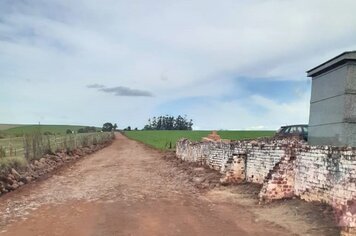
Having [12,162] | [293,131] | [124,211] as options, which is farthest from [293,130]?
[124,211]

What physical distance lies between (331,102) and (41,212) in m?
7.74

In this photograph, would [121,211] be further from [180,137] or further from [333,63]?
[180,137]

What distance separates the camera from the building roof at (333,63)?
980 cm

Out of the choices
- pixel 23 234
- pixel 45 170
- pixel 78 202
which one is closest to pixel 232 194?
pixel 78 202

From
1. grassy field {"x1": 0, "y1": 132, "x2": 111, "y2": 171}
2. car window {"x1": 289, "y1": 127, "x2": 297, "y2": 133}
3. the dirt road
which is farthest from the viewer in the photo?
car window {"x1": 289, "y1": 127, "x2": 297, "y2": 133}

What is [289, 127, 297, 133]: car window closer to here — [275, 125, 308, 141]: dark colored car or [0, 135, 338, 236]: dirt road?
[275, 125, 308, 141]: dark colored car

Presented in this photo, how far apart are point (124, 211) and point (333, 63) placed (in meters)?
6.32

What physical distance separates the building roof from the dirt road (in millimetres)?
4218

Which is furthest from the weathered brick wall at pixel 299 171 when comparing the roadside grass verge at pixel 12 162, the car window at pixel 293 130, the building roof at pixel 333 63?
the roadside grass verge at pixel 12 162

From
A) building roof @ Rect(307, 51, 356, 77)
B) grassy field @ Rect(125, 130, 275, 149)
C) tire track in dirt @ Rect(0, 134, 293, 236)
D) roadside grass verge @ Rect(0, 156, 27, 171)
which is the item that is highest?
building roof @ Rect(307, 51, 356, 77)

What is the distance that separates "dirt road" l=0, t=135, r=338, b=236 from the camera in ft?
26.7

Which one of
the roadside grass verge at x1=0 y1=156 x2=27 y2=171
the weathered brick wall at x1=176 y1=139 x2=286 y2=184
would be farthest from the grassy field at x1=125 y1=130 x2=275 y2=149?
the roadside grass verge at x1=0 y1=156 x2=27 y2=171

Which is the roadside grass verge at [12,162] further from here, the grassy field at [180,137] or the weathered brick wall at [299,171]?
the grassy field at [180,137]

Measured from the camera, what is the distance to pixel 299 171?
33.1 feet
